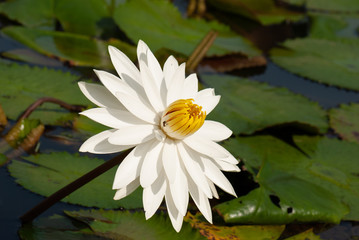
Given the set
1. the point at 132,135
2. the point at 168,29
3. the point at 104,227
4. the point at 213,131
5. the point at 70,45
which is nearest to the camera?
the point at 132,135

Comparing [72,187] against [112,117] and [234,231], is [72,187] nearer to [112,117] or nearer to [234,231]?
[112,117]

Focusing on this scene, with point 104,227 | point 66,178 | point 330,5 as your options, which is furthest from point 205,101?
point 330,5

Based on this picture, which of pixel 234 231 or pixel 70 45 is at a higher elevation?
pixel 70 45

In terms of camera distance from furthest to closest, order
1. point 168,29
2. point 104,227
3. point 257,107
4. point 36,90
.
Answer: point 168,29 → point 257,107 → point 36,90 → point 104,227

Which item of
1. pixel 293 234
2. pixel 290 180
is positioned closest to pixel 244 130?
pixel 290 180

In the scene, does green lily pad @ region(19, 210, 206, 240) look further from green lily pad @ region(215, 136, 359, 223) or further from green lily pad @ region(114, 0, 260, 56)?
green lily pad @ region(114, 0, 260, 56)

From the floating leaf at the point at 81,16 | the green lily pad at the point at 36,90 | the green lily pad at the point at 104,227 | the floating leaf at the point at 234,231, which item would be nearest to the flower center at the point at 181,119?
the green lily pad at the point at 104,227

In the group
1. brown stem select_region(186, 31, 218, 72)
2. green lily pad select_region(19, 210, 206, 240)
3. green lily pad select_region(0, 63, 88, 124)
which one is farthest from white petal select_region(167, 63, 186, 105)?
brown stem select_region(186, 31, 218, 72)

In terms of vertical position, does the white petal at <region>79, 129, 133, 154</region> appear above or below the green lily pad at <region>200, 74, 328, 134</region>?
above
